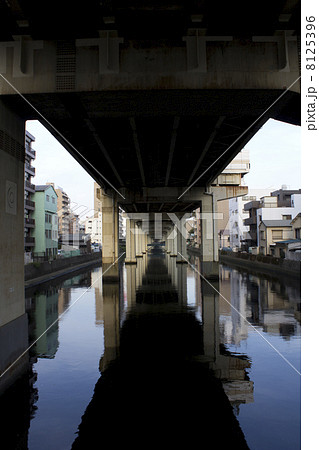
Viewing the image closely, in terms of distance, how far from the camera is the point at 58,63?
1220 cm

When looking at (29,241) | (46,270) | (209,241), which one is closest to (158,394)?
(209,241)

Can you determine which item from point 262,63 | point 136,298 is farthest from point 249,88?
point 136,298

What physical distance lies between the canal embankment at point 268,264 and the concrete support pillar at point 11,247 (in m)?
33.8

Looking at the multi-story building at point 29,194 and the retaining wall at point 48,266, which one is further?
the multi-story building at point 29,194

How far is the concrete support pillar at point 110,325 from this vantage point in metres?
14.0

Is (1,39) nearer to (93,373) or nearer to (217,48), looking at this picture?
(217,48)

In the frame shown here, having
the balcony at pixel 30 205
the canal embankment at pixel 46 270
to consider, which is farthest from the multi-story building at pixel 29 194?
the canal embankment at pixel 46 270

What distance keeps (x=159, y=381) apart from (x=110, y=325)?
8481 millimetres

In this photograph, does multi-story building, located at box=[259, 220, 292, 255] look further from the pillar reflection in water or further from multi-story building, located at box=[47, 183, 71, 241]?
multi-story building, located at box=[47, 183, 71, 241]

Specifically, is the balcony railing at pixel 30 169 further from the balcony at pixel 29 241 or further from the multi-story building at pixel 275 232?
the multi-story building at pixel 275 232

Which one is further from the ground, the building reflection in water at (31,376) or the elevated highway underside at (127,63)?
the elevated highway underside at (127,63)

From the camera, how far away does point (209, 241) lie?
1703 inches

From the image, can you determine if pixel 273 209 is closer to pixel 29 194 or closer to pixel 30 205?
pixel 30 205

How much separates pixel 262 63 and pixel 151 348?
1127 centimetres
